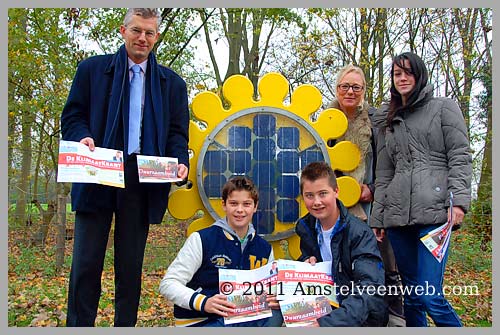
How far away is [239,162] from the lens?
3.95 m

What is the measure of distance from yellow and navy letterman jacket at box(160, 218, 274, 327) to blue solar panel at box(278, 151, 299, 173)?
79cm

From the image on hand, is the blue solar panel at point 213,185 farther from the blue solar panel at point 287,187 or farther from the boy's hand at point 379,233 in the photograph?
the boy's hand at point 379,233

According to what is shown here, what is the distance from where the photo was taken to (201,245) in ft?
10.5

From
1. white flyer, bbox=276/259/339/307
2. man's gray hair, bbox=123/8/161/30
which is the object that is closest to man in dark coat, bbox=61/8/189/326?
man's gray hair, bbox=123/8/161/30

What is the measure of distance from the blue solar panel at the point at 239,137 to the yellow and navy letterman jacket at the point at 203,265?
0.83 m

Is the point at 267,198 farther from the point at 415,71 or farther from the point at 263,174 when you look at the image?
the point at 415,71

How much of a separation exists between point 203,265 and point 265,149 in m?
1.15

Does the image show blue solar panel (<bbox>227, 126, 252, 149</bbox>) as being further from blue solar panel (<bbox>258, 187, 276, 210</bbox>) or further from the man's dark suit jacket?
the man's dark suit jacket

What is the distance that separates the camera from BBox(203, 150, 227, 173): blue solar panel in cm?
390

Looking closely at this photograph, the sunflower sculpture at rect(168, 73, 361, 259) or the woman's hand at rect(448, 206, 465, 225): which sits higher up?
the sunflower sculpture at rect(168, 73, 361, 259)

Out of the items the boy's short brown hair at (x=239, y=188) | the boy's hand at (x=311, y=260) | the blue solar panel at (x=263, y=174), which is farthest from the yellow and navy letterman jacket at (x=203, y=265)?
the blue solar panel at (x=263, y=174)

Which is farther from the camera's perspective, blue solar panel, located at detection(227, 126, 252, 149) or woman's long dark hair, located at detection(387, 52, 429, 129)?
blue solar panel, located at detection(227, 126, 252, 149)

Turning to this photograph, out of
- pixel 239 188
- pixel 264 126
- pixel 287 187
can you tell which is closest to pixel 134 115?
pixel 239 188

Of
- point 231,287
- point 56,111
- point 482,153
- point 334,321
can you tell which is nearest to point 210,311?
point 231,287
